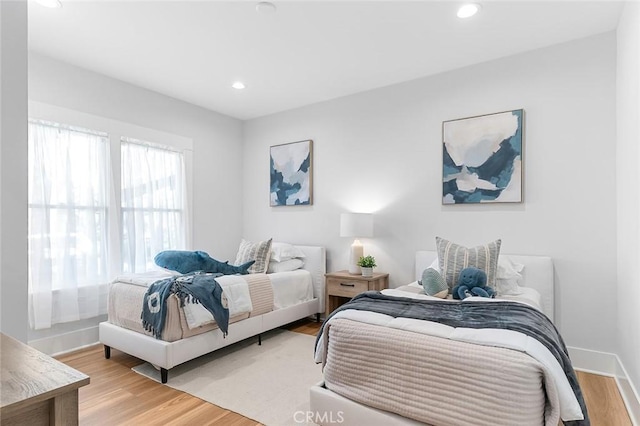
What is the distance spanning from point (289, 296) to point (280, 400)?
1.55 metres

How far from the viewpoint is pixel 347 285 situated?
377 cm

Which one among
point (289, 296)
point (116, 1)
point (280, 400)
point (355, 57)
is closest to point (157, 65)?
point (116, 1)

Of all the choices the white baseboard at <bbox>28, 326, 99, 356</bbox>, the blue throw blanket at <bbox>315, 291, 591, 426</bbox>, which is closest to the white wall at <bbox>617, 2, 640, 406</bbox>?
the blue throw blanket at <bbox>315, 291, 591, 426</bbox>

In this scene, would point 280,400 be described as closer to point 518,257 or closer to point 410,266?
point 410,266

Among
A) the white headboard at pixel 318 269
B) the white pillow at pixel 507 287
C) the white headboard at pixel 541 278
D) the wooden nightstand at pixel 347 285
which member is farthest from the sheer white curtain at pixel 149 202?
the white headboard at pixel 541 278

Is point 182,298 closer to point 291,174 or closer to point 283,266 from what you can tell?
point 283,266

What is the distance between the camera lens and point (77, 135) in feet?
11.1

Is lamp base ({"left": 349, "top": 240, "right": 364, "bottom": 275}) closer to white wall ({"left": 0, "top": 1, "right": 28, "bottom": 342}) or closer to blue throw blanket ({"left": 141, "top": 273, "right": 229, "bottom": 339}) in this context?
blue throw blanket ({"left": 141, "top": 273, "right": 229, "bottom": 339})

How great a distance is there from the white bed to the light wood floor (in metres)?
0.18

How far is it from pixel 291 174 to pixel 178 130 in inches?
58.7

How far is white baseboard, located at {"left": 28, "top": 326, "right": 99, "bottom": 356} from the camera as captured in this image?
3.13 metres

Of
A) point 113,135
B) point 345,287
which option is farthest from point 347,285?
point 113,135

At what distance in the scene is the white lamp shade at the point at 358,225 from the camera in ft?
12.4

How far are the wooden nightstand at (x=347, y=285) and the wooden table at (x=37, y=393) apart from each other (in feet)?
9.74
